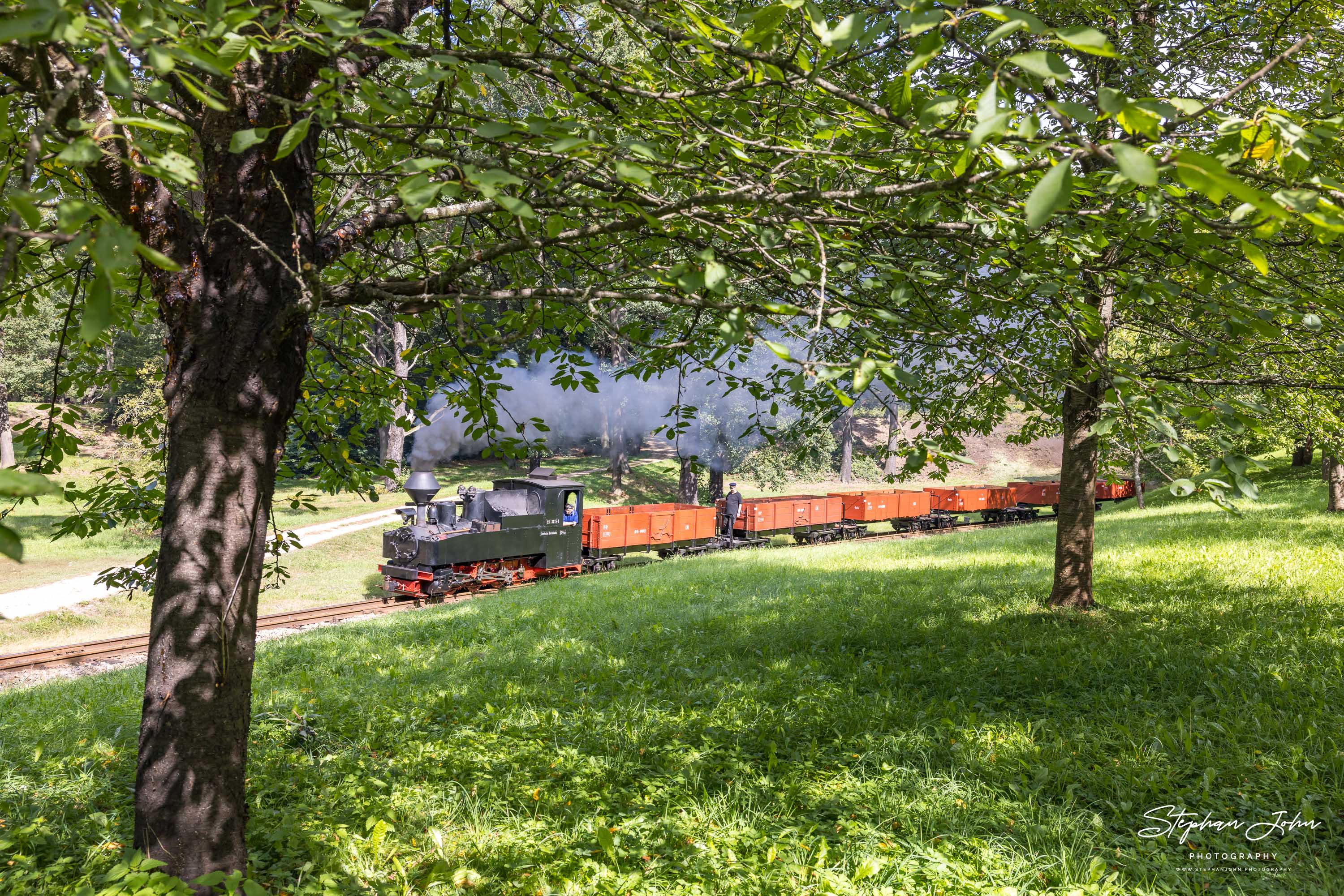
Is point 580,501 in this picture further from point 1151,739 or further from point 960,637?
point 1151,739

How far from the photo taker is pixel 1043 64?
1.44 m

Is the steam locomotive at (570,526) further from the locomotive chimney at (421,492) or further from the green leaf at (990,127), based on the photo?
the green leaf at (990,127)

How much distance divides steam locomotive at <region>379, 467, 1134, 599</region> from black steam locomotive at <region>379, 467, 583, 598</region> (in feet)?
0.08

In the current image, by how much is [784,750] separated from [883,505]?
2114 centimetres

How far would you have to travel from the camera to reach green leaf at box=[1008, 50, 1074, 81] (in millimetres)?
1423

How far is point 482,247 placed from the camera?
4832 millimetres

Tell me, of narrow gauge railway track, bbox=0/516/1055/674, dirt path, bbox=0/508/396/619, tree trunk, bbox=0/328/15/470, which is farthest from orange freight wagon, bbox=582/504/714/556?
tree trunk, bbox=0/328/15/470

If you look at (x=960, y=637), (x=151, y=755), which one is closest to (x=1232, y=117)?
(x=151, y=755)

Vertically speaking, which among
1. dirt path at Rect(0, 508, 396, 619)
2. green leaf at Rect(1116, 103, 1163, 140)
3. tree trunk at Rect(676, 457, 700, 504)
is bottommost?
dirt path at Rect(0, 508, 396, 619)

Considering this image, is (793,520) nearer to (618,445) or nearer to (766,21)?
(618,445)

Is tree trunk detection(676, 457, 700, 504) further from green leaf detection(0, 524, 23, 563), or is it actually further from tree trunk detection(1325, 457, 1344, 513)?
green leaf detection(0, 524, 23, 563)

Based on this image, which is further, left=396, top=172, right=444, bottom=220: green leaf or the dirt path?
the dirt path

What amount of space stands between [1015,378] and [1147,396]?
5.16 ft

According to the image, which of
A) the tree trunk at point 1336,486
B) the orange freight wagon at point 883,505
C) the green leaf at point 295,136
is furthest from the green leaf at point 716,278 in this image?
the orange freight wagon at point 883,505
